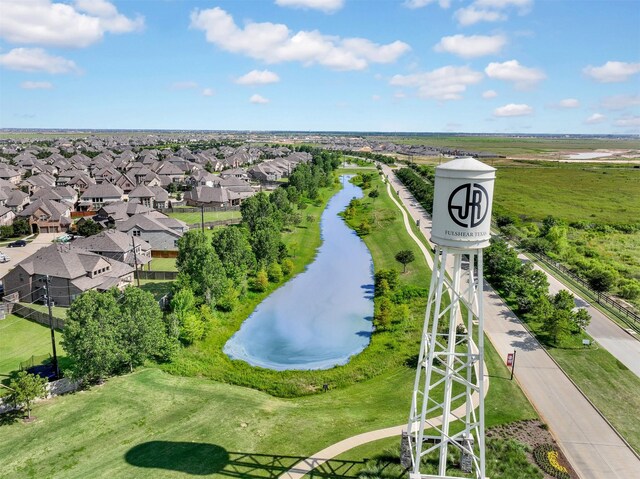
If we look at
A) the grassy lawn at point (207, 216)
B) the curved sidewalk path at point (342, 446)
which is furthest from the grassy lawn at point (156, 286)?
the grassy lawn at point (207, 216)

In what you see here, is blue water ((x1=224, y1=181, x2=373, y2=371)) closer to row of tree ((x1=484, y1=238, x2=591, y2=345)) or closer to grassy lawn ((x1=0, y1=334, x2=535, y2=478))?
grassy lawn ((x1=0, y1=334, x2=535, y2=478))

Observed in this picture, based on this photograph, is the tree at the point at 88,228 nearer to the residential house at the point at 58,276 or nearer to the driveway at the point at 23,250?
the driveway at the point at 23,250

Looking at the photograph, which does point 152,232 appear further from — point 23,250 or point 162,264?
point 23,250

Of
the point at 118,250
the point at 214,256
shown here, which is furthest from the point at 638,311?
the point at 118,250

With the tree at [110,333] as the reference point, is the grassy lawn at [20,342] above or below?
below

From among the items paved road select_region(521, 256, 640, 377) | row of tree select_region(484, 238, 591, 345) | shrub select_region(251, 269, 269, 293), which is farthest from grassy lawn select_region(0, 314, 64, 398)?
paved road select_region(521, 256, 640, 377)

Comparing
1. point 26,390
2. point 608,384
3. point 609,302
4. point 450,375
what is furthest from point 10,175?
point 608,384

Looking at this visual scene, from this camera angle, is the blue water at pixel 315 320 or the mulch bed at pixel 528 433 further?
the blue water at pixel 315 320
